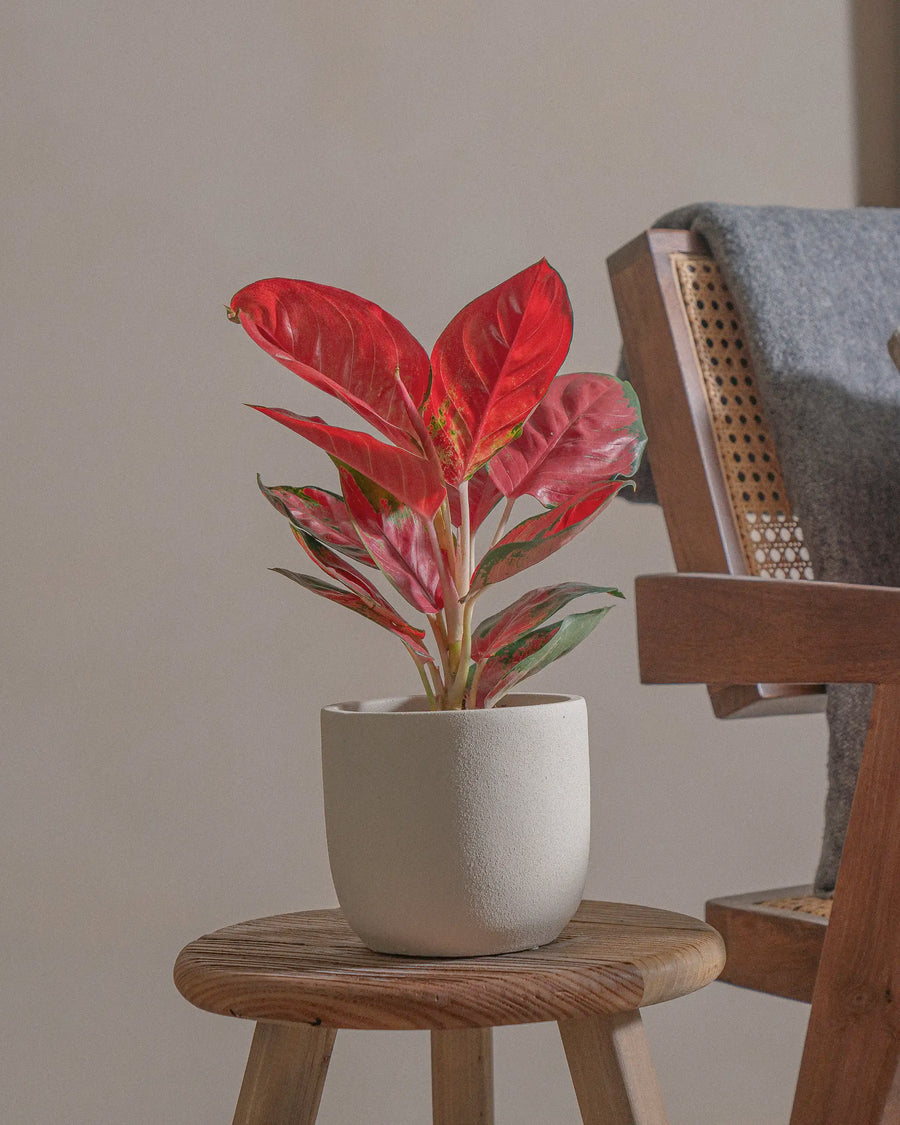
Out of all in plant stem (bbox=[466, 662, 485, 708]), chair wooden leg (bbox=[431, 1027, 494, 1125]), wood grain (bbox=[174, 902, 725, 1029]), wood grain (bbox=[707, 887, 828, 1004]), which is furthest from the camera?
wood grain (bbox=[707, 887, 828, 1004])

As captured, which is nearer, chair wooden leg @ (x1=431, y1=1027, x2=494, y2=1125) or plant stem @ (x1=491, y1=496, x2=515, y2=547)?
plant stem @ (x1=491, y1=496, x2=515, y2=547)

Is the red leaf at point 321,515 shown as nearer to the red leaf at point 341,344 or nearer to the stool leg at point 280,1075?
the red leaf at point 341,344

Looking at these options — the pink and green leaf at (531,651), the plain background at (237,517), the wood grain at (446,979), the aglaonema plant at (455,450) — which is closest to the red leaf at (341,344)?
the aglaonema plant at (455,450)

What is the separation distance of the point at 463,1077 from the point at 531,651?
0.28m

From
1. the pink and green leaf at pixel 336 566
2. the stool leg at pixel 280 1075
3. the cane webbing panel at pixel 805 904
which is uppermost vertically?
the pink and green leaf at pixel 336 566

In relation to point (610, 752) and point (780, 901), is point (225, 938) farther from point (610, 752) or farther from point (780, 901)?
point (610, 752)

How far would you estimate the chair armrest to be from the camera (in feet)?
2.27

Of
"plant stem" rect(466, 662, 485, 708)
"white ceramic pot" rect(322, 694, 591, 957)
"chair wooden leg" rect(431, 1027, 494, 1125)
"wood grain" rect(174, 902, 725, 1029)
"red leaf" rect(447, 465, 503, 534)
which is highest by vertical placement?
"red leaf" rect(447, 465, 503, 534)

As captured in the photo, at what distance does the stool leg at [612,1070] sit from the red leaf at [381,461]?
240 millimetres

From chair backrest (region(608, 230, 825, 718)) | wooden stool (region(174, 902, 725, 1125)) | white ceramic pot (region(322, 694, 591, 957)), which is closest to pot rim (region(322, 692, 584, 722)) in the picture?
white ceramic pot (region(322, 694, 591, 957))

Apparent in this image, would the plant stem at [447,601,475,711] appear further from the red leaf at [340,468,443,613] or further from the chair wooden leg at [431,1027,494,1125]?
the chair wooden leg at [431,1027,494,1125]

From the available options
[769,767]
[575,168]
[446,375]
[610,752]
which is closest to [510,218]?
[575,168]

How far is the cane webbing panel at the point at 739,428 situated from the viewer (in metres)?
0.94

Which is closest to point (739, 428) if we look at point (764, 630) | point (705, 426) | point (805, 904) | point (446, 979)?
point (705, 426)
